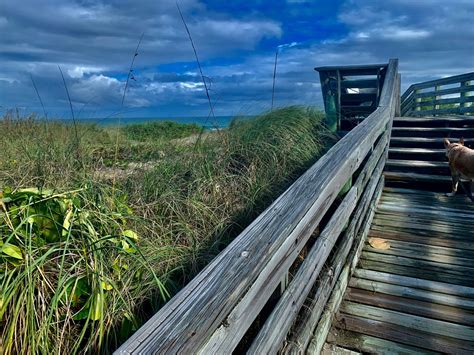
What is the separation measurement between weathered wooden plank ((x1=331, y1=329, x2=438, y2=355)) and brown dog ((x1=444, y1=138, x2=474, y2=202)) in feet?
9.88

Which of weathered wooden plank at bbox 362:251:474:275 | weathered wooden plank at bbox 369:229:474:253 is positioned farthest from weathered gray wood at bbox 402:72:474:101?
weathered wooden plank at bbox 362:251:474:275

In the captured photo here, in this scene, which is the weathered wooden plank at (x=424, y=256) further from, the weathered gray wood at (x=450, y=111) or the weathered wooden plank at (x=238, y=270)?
the weathered gray wood at (x=450, y=111)

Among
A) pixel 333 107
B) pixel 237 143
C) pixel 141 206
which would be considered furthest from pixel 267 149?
pixel 333 107

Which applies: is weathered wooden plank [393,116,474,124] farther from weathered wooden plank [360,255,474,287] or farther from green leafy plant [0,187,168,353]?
green leafy plant [0,187,168,353]

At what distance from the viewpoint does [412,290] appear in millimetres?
2637

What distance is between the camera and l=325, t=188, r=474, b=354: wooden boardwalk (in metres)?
2.16

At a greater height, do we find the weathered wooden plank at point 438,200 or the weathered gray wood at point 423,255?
the weathered wooden plank at point 438,200

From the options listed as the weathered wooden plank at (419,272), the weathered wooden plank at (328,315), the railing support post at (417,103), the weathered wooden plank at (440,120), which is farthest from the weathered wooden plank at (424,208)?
the railing support post at (417,103)

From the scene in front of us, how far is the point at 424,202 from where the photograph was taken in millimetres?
4410

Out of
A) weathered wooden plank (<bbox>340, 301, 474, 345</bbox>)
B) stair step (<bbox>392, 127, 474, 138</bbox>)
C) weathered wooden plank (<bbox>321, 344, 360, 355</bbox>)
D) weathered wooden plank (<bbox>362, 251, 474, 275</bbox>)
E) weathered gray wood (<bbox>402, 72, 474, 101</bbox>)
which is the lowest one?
weathered wooden plank (<bbox>321, 344, 360, 355</bbox>)

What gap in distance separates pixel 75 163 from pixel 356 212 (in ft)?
8.17

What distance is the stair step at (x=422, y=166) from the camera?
528 centimetres

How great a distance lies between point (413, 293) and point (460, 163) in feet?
8.51

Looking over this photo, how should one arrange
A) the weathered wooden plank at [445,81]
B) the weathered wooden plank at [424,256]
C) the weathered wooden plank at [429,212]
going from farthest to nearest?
1. the weathered wooden plank at [445,81]
2. the weathered wooden plank at [429,212]
3. the weathered wooden plank at [424,256]
